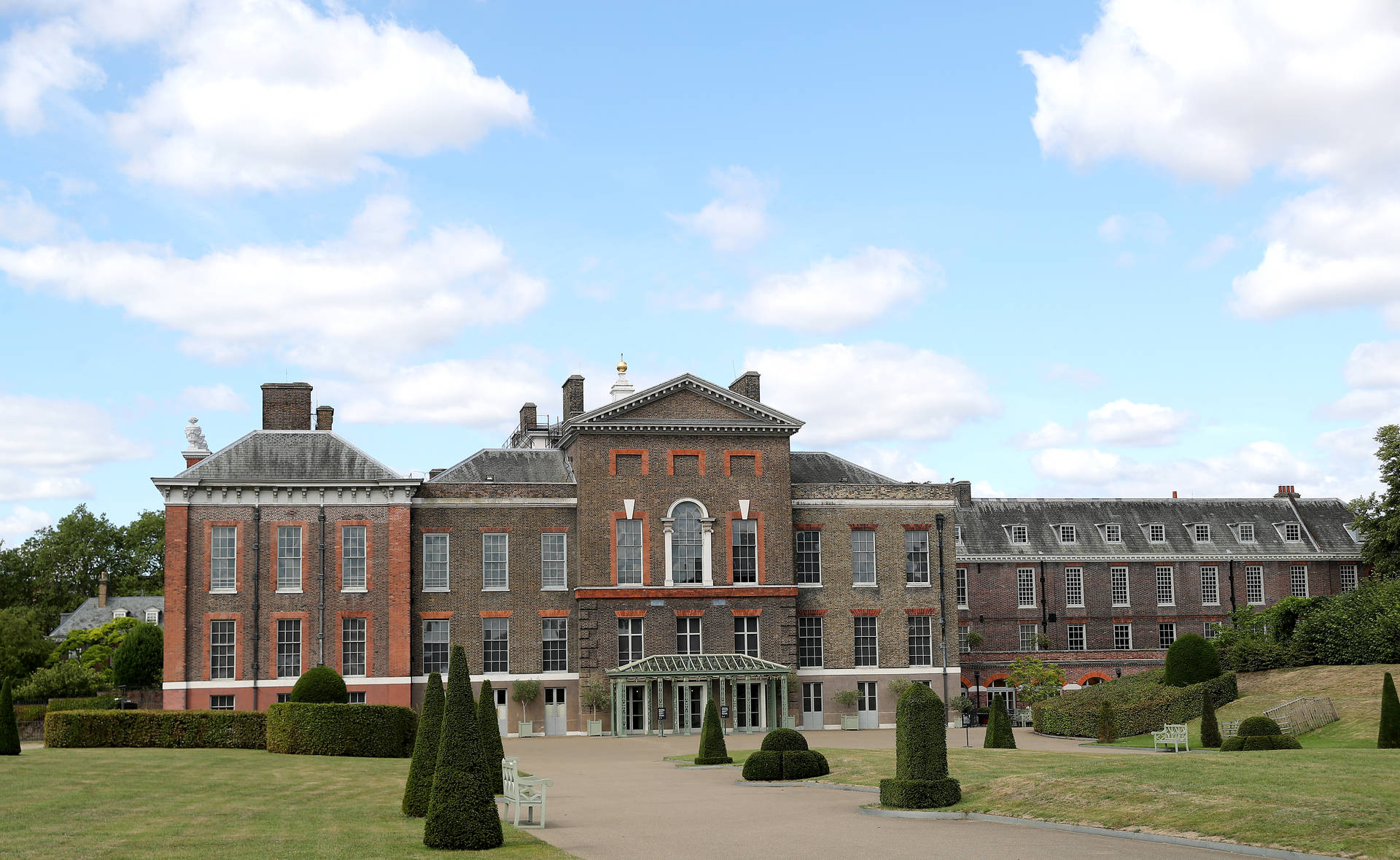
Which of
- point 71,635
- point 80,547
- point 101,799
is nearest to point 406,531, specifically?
point 101,799

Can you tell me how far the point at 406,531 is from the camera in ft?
157

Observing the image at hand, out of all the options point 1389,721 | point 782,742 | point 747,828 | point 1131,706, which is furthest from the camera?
point 1131,706

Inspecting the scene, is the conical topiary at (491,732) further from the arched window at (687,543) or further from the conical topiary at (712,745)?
the arched window at (687,543)

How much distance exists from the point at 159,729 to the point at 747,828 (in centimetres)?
2232

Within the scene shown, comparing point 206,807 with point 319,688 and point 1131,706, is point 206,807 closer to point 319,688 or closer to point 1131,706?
point 319,688

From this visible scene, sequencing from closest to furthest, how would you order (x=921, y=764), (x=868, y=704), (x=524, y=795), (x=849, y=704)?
(x=921, y=764)
(x=524, y=795)
(x=849, y=704)
(x=868, y=704)

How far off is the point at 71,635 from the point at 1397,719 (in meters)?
68.8

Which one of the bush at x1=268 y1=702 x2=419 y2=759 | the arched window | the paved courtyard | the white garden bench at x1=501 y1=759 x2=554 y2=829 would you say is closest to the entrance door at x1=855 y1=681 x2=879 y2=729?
the arched window

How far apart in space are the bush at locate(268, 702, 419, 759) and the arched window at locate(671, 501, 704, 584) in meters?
16.6

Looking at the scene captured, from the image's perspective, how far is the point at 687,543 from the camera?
1991 inches

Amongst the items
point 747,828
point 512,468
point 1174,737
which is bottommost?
point 1174,737

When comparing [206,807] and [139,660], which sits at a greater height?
[139,660]

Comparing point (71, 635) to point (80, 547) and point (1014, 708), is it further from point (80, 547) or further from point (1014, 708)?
point (1014, 708)

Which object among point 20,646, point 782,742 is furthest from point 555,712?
point 20,646
